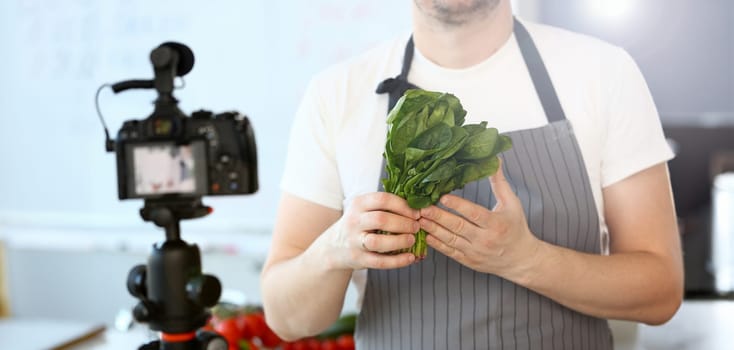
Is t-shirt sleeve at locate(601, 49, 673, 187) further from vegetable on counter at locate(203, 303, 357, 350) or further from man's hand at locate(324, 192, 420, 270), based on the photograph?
vegetable on counter at locate(203, 303, 357, 350)

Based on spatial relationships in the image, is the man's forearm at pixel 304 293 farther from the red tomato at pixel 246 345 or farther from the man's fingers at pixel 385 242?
the red tomato at pixel 246 345

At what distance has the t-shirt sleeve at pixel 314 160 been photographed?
1.24 meters

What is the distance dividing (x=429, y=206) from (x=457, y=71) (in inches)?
12.9

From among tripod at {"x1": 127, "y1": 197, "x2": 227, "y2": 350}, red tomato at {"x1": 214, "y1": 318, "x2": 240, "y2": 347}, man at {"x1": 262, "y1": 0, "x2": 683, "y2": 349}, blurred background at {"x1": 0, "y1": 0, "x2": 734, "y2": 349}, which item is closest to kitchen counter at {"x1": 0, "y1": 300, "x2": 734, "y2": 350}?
red tomato at {"x1": 214, "y1": 318, "x2": 240, "y2": 347}

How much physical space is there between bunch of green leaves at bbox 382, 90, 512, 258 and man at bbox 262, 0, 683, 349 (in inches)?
4.6

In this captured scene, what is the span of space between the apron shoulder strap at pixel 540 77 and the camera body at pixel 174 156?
1.75 feet

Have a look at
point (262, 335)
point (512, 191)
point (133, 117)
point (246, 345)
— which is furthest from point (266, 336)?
point (133, 117)

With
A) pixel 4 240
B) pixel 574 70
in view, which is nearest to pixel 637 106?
pixel 574 70

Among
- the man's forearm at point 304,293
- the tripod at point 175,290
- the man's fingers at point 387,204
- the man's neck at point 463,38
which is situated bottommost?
the man's forearm at point 304,293

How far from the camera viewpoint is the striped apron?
3.83 feet

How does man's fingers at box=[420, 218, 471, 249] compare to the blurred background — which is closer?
man's fingers at box=[420, 218, 471, 249]

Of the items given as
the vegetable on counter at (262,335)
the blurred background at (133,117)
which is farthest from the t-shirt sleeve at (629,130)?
the blurred background at (133,117)

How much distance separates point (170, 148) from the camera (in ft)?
2.81

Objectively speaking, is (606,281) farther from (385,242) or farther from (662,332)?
(662,332)
